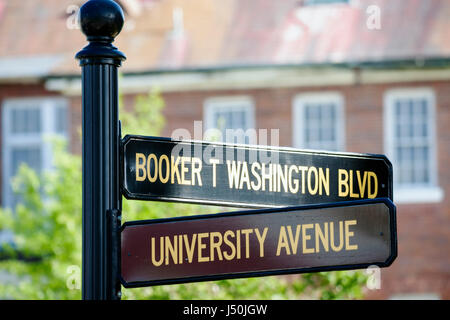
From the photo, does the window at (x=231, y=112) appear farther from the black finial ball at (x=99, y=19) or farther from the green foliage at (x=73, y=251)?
the black finial ball at (x=99, y=19)

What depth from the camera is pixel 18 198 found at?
17.0 metres

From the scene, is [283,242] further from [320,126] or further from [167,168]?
[320,126]

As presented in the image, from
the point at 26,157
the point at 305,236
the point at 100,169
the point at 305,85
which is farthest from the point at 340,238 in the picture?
the point at 26,157

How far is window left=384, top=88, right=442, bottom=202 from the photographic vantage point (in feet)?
49.8

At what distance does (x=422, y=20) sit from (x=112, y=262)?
13.6 metres

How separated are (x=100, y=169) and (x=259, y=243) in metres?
0.67

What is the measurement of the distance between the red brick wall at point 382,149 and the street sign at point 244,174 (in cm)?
1141

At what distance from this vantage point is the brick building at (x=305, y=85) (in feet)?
49.5

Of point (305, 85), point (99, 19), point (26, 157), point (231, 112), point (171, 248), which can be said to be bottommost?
point (171, 248)

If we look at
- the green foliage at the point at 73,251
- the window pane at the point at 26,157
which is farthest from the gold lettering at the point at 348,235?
the window pane at the point at 26,157

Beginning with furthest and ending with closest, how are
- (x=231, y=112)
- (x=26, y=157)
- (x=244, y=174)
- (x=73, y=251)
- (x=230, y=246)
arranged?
(x=26, y=157)
(x=231, y=112)
(x=73, y=251)
(x=244, y=174)
(x=230, y=246)

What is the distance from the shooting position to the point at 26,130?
17.1 metres
